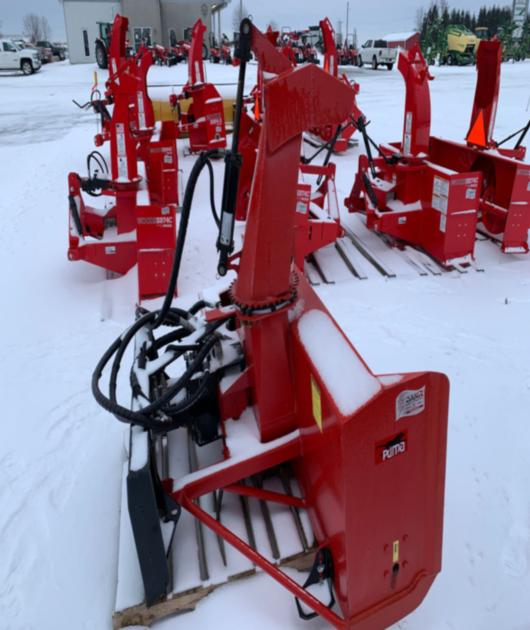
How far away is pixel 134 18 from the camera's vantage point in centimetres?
3569

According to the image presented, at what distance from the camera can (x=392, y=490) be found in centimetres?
208

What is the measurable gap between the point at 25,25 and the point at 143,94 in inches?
4197

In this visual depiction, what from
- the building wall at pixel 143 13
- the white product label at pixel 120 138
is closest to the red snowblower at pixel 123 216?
the white product label at pixel 120 138

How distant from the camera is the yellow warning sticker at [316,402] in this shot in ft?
7.30

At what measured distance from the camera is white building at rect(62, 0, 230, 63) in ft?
115

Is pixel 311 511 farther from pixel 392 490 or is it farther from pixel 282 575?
pixel 392 490

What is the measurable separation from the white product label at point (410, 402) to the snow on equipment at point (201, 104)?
29.6 feet

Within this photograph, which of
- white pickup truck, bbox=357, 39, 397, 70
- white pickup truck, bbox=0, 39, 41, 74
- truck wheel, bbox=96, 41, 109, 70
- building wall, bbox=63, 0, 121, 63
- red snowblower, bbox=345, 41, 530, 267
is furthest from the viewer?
building wall, bbox=63, 0, 121, 63

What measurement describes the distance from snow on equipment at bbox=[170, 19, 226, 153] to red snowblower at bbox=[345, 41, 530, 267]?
4796 millimetres

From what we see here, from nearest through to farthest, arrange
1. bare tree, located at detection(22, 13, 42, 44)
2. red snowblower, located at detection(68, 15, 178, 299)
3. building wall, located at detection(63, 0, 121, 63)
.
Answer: red snowblower, located at detection(68, 15, 178, 299), building wall, located at detection(63, 0, 121, 63), bare tree, located at detection(22, 13, 42, 44)

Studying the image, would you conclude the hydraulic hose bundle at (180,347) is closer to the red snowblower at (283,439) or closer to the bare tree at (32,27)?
the red snowblower at (283,439)

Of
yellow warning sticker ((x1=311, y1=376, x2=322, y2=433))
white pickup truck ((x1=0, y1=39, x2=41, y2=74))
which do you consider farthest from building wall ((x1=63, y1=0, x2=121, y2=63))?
yellow warning sticker ((x1=311, y1=376, x2=322, y2=433))

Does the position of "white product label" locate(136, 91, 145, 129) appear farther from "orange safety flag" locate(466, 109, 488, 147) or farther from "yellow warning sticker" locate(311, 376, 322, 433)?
"yellow warning sticker" locate(311, 376, 322, 433)

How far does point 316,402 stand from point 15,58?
110 feet
